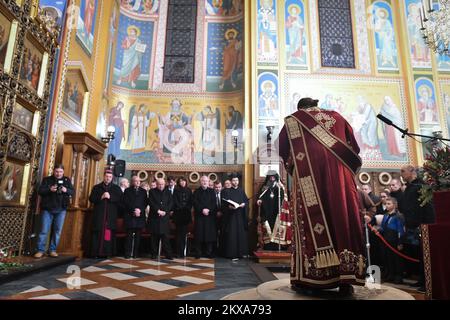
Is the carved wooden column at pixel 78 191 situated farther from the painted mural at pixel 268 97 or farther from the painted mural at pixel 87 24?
the painted mural at pixel 268 97

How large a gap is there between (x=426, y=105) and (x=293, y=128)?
382 inches

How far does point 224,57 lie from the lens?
11.9 m

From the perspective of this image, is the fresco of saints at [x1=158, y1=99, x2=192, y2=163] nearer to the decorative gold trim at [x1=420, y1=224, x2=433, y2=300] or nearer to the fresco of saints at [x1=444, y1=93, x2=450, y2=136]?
the decorative gold trim at [x1=420, y1=224, x2=433, y2=300]

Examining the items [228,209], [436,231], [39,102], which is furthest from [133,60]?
[436,231]

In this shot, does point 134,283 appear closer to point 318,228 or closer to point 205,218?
point 318,228

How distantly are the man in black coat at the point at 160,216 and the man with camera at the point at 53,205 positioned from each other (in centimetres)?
182

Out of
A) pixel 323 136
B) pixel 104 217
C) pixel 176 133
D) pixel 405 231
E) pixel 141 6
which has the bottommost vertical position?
pixel 405 231

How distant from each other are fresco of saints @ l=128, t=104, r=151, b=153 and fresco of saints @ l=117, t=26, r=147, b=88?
3.71 feet

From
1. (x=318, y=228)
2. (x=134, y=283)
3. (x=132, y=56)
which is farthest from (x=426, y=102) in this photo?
(x=134, y=283)

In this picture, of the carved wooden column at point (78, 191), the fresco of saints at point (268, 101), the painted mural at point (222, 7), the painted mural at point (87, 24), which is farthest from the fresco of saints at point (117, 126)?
the painted mural at point (222, 7)

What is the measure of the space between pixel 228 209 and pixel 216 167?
3183 mm

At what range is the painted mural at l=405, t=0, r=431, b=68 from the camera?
10.8 m

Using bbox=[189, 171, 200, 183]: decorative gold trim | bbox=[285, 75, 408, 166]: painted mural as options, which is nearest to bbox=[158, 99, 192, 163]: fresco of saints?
bbox=[189, 171, 200, 183]: decorative gold trim

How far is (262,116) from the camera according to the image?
32.6ft
